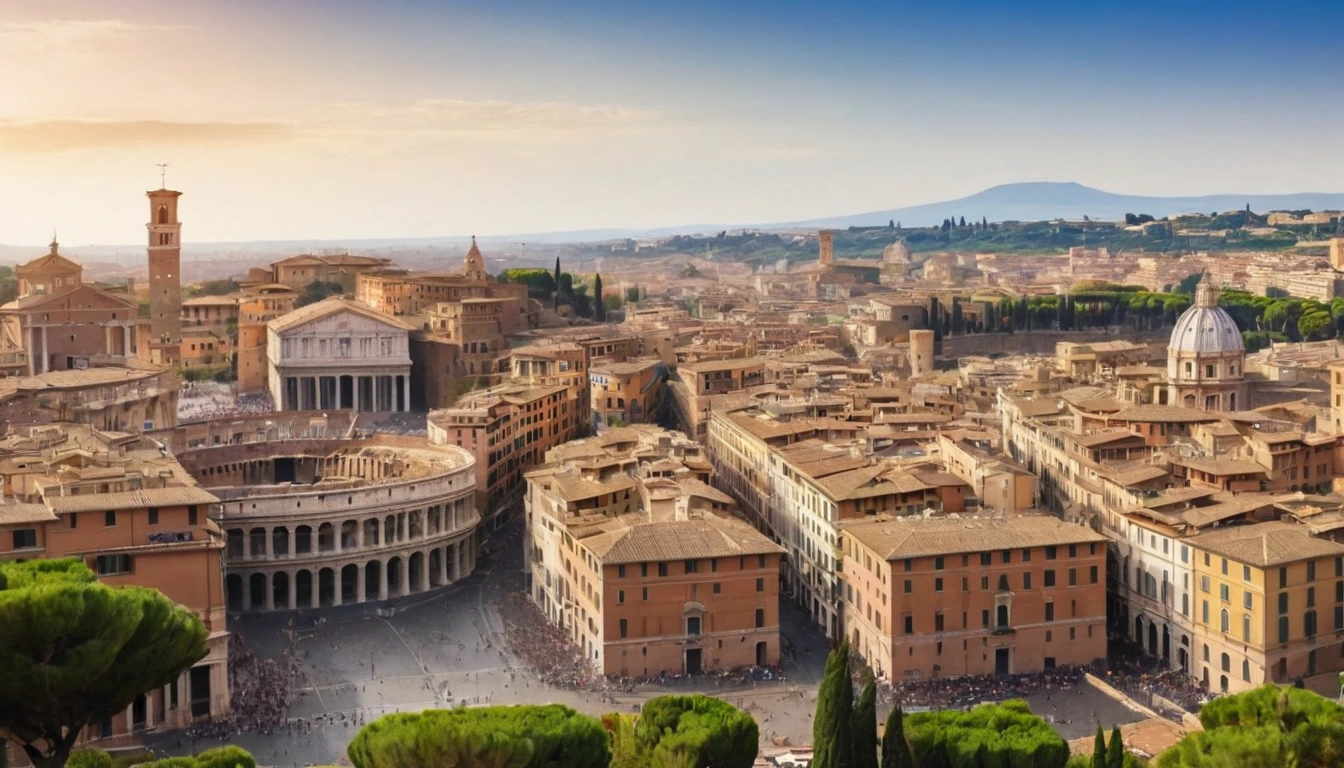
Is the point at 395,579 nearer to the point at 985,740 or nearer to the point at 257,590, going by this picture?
the point at 257,590

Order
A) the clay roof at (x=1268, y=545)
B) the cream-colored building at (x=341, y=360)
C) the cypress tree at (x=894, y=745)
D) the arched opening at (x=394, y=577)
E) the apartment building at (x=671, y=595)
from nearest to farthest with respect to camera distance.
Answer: the cypress tree at (x=894, y=745) → the clay roof at (x=1268, y=545) → the apartment building at (x=671, y=595) → the arched opening at (x=394, y=577) → the cream-colored building at (x=341, y=360)

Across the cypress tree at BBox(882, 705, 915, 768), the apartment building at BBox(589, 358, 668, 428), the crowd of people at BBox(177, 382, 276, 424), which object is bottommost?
the cypress tree at BBox(882, 705, 915, 768)

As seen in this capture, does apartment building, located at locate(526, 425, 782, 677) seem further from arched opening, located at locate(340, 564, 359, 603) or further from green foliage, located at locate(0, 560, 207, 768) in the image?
green foliage, located at locate(0, 560, 207, 768)

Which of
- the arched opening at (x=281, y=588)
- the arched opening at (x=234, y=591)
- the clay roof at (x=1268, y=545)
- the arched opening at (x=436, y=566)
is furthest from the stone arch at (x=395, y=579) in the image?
the clay roof at (x=1268, y=545)

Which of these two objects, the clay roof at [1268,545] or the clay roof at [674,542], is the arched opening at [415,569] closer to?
the clay roof at [674,542]

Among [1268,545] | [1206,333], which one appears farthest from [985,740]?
[1206,333]

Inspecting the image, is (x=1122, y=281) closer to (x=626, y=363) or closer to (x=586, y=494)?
(x=626, y=363)

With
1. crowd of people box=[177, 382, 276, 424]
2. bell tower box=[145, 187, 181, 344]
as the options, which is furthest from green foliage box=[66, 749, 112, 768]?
Answer: bell tower box=[145, 187, 181, 344]
